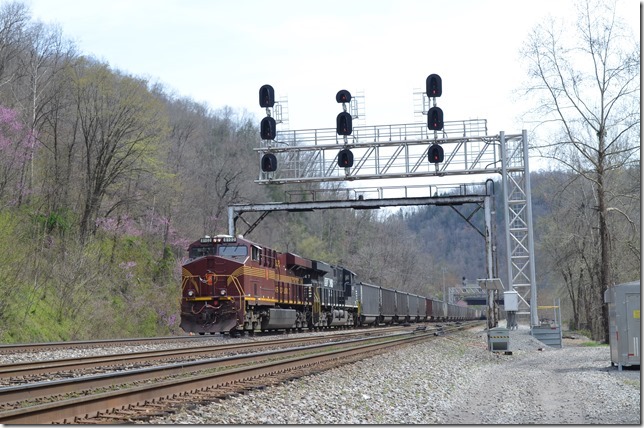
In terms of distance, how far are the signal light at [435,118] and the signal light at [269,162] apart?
7.73 meters

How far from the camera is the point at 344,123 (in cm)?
3022

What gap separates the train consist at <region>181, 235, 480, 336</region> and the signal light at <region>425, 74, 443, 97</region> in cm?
860

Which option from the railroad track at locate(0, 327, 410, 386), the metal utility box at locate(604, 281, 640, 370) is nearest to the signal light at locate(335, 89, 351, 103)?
the railroad track at locate(0, 327, 410, 386)

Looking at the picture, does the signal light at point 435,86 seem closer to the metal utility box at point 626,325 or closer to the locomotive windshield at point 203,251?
the metal utility box at point 626,325

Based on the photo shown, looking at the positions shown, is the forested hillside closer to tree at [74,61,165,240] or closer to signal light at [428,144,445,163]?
tree at [74,61,165,240]

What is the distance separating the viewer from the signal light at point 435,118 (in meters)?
27.5

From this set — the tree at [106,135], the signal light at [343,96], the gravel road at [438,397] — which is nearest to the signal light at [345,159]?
the signal light at [343,96]

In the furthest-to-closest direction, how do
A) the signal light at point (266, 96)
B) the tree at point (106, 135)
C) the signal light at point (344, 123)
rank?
the tree at point (106, 135)
the signal light at point (344, 123)
the signal light at point (266, 96)

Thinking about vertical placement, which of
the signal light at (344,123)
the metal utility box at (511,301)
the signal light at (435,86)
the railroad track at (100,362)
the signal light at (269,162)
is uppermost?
the signal light at (435,86)

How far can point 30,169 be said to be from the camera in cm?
3953

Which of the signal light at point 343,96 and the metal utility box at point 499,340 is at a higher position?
the signal light at point 343,96

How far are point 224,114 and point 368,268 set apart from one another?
39635 millimetres

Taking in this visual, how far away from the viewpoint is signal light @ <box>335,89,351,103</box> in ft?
97.8

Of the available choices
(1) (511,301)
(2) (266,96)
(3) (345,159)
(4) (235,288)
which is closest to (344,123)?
(3) (345,159)
